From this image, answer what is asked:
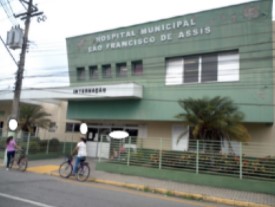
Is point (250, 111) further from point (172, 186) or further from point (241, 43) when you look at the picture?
point (172, 186)

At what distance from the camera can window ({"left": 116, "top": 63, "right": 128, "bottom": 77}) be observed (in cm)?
2119

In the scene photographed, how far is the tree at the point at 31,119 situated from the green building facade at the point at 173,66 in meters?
2.41

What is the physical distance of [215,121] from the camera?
1427 cm

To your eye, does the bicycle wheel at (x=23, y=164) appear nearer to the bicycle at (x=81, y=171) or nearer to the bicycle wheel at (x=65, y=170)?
the bicycle wheel at (x=65, y=170)

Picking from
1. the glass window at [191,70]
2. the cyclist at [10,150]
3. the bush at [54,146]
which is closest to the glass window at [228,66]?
the glass window at [191,70]

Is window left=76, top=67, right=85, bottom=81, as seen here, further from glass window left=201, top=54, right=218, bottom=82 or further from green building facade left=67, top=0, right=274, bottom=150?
glass window left=201, top=54, right=218, bottom=82

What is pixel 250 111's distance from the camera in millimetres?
16375

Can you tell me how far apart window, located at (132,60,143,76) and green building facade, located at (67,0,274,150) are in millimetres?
58

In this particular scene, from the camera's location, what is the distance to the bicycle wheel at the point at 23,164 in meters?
15.6

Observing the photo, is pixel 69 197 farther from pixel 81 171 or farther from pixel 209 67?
pixel 209 67

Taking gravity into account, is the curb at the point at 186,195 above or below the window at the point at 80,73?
below

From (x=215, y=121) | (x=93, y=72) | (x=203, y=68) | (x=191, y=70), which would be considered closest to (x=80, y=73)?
(x=93, y=72)

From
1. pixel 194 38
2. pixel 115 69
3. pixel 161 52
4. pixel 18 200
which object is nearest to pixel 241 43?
pixel 194 38

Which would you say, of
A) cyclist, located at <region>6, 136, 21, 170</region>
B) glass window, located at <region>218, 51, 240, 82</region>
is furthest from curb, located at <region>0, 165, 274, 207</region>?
glass window, located at <region>218, 51, 240, 82</region>
